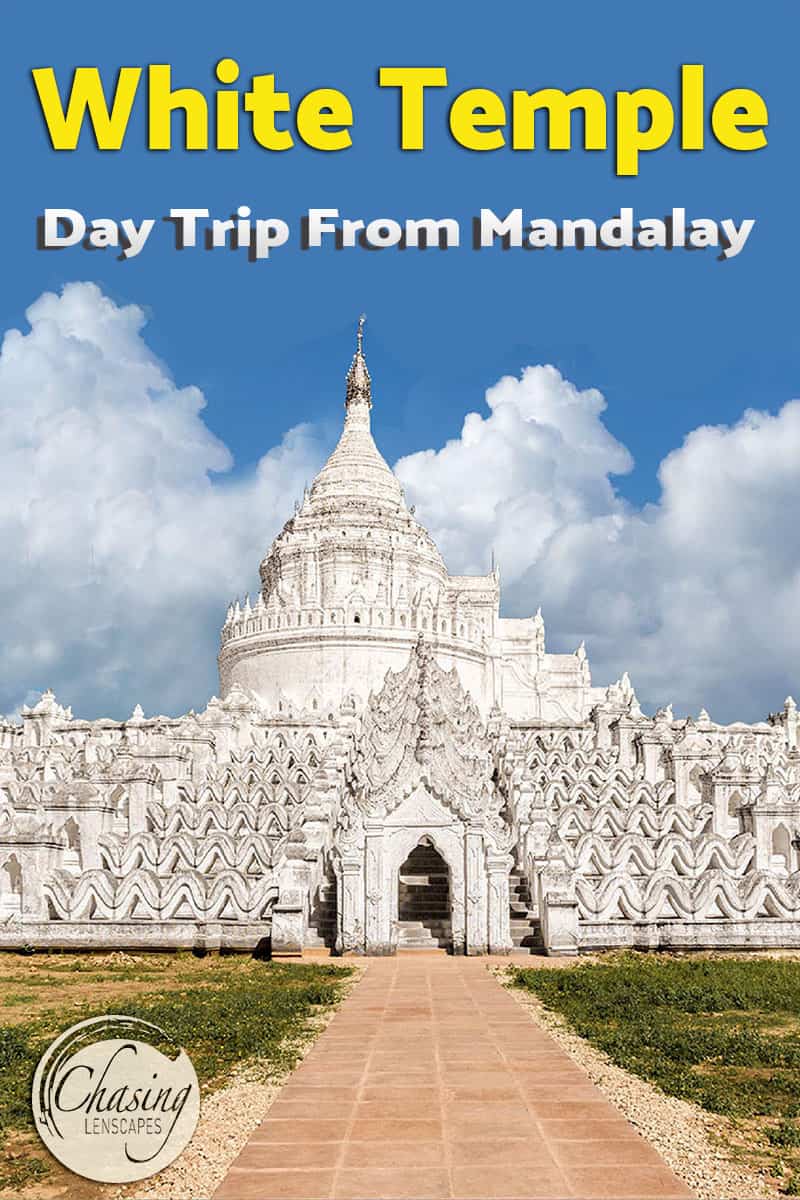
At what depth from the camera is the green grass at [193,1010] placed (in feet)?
29.9

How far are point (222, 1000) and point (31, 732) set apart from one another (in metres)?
40.0

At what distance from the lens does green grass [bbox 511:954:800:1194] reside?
27.0 feet

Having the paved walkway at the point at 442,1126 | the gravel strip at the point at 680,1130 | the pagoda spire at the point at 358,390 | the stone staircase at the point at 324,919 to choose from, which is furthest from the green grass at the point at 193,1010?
the pagoda spire at the point at 358,390

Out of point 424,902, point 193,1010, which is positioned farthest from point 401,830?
point 193,1010

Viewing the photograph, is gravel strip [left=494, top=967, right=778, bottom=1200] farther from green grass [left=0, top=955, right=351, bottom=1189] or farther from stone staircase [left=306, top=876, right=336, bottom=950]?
stone staircase [left=306, top=876, right=336, bottom=950]

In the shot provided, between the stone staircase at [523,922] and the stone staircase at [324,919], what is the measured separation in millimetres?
3162

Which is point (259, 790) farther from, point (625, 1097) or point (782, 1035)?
point (625, 1097)

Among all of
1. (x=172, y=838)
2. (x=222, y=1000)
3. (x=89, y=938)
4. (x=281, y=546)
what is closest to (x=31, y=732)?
(x=281, y=546)

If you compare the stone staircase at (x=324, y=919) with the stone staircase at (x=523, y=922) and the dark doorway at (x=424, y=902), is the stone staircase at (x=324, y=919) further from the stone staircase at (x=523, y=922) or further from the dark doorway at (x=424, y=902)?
the stone staircase at (x=523, y=922)

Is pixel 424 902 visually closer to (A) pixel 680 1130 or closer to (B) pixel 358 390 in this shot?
(A) pixel 680 1130

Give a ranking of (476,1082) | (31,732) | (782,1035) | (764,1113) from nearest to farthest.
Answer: (764,1113), (476,1082), (782,1035), (31,732)

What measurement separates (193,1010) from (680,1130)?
6282 millimetres

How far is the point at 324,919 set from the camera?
65.6ft

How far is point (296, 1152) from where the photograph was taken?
7.04 meters
